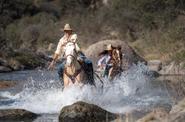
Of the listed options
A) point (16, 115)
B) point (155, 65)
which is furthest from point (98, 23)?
point (16, 115)

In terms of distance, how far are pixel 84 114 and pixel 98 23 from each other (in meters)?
46.3

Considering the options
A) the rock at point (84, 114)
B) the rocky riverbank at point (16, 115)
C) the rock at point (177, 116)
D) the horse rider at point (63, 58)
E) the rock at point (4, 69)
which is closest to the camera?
the rock at point (177, 116)

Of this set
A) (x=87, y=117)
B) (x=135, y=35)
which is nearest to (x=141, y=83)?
(x=87, y=117)

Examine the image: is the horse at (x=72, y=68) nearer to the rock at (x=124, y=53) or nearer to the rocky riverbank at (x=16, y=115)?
the rocky riverbank at (x=16, y=115)

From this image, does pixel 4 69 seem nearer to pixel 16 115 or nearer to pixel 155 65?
pixel 155 65

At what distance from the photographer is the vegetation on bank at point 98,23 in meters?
42.3

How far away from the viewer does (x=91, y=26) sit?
59.7 m

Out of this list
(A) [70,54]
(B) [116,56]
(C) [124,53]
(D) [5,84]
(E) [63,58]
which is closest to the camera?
(A) [70,54]

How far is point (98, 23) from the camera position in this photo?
60281 mm

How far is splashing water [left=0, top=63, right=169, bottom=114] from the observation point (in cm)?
1731

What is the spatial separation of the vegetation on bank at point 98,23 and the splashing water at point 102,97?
3.21 m

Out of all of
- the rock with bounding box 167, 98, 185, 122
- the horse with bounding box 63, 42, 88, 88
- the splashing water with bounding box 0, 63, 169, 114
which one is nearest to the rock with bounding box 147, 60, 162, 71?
the splashing water with bounding box 0, 63, 169, 114

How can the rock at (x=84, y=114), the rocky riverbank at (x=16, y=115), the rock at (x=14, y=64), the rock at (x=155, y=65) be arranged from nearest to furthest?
the rock at (x=84, y=114), the rocky riverbank at (x=16, y=115), the rock at (x=155, y=65), the rock at (x=14, y=64)

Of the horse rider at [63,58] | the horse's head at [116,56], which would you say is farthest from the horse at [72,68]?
the horse's head at [116,56]
